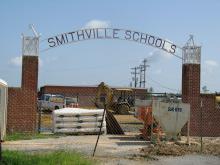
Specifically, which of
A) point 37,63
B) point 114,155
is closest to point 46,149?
point 114,155

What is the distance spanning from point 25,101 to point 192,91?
7.54 meters

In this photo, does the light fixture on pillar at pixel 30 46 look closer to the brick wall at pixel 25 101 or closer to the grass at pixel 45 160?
the brick wall at pixel 25 101

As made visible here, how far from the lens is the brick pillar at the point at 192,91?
24.4 m

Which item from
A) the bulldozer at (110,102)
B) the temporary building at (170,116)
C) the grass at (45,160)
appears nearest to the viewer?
the grass at (45,160)

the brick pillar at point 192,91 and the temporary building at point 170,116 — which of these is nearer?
the temporary building at point 170,116

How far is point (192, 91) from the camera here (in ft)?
80.5

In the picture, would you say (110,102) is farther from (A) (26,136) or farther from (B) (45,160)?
(B) (45,160)

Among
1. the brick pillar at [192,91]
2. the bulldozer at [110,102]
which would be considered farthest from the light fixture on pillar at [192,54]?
the bulldozer at [110,102]

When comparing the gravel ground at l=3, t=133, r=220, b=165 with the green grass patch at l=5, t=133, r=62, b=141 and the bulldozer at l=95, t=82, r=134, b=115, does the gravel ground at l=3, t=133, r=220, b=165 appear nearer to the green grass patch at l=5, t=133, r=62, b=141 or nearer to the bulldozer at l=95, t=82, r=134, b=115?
the green grass patch at l=5, t=133, r=62, b=141

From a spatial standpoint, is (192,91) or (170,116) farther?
(192,91)

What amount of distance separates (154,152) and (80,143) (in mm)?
3799

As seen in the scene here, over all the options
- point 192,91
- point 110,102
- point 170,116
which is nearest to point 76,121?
point 170,116

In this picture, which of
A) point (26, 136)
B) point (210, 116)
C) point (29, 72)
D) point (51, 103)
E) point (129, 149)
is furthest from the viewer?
point (51, 103)

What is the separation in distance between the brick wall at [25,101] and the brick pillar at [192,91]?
22.3ft
